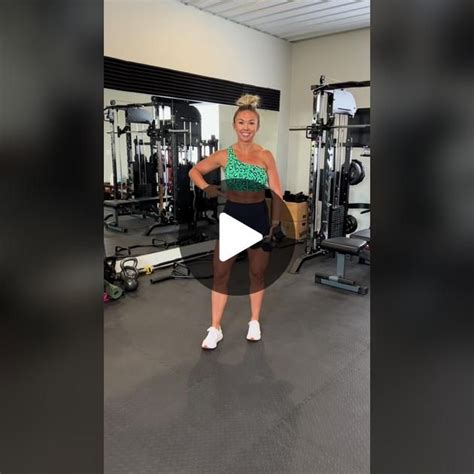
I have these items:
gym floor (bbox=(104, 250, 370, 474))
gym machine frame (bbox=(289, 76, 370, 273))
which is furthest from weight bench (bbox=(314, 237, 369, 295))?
gym machine frame (bbox=(289, 76, 370, 273))

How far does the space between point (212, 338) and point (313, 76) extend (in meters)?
4.19

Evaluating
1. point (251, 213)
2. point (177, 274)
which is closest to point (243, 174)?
point (251, 213)

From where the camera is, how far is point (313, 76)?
212 inches

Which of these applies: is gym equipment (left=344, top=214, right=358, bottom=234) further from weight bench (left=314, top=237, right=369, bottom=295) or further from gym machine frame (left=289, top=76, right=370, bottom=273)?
weight bench (left=314, top=237, right=369, bottom=295)

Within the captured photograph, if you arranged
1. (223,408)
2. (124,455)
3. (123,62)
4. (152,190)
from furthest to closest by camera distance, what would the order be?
1. (152,190)
2. (123,62)
3. (223,408)
4. (124,455)

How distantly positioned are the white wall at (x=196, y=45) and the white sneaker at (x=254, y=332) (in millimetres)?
2554

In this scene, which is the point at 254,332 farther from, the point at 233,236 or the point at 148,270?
the point at 148,270

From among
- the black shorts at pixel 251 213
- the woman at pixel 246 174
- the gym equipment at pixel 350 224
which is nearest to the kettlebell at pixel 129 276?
the woman at pixel 246 174

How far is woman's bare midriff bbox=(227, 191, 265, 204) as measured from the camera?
2234 millimetres

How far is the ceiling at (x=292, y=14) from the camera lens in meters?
3.97
